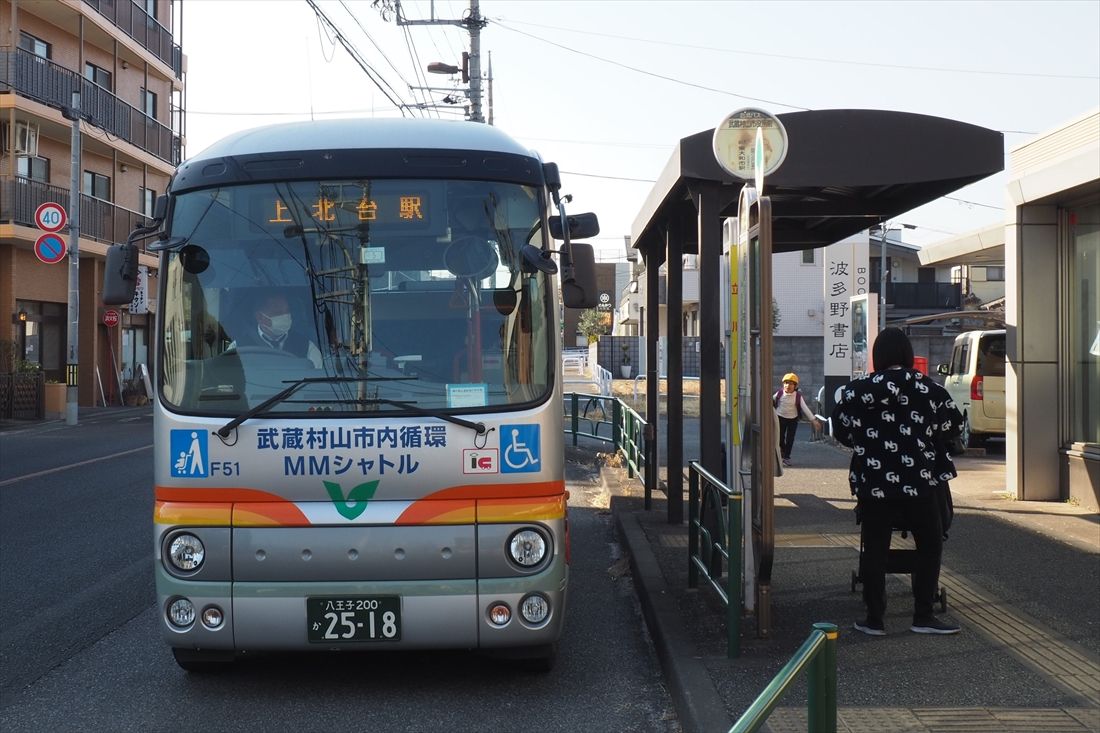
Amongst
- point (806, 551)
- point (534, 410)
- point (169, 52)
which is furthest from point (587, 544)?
point (169, 52)

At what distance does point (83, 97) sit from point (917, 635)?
30023mm

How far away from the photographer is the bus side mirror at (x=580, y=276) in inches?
227

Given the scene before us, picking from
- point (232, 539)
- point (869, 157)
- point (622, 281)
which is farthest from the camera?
point (622, 281)

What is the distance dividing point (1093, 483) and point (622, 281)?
260 ft

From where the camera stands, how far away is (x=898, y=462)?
19.7ft

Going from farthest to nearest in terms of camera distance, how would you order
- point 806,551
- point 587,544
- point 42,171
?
point 42,171 < point 587,544 < point 806,551

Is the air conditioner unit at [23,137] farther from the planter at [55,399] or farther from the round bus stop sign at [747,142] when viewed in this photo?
the round bus stop sign at [747,142]

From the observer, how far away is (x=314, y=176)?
5527mm

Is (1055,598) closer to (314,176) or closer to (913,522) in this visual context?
(913,522)

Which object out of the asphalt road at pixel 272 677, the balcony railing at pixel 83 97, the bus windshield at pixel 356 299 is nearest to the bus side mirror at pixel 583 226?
the bus windshield at pixel 356 299

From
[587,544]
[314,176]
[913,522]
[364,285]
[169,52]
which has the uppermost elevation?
[169,52]

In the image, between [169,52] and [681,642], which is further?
[169,52]

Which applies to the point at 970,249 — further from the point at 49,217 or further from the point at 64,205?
the point at 64,205

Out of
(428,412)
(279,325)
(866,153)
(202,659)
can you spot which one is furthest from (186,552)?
(866,153)
